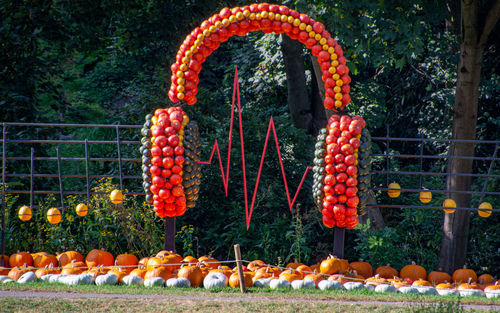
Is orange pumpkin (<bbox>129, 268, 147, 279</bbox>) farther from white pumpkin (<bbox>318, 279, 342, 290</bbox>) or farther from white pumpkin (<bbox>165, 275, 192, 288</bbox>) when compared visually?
white pumpkin (<bbox>318, 279, 342, 290</bbox>)

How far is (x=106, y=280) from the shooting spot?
6.50 metres

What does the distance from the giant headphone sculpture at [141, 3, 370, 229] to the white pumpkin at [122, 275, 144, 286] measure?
88 cm

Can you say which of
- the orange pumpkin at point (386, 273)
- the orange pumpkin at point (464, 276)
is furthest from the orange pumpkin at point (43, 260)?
the orange pumpkin at point (464, 276)

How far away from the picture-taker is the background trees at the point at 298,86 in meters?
7.99

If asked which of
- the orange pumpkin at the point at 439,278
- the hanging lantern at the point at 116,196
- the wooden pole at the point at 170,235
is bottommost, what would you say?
the orange pumpkin at the point at 439,278

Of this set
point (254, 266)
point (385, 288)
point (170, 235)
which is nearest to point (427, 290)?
point (385, 288)

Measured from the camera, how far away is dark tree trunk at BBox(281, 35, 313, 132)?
10.3 m

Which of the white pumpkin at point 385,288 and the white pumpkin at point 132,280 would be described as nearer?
the white pumpkin at point 385,288

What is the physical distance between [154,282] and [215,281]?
0.64m

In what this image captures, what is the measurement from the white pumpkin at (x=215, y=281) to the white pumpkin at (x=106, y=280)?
982mm

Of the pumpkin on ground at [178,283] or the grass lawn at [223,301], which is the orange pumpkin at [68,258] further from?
the pumpkin on ground at [178,283]

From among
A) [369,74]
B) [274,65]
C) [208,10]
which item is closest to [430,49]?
[369,74]

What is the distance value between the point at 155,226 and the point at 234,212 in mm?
1340

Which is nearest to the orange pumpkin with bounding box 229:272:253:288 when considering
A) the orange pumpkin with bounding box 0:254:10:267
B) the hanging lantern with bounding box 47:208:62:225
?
the hanging lantern with bounding box 47:208:62:225
